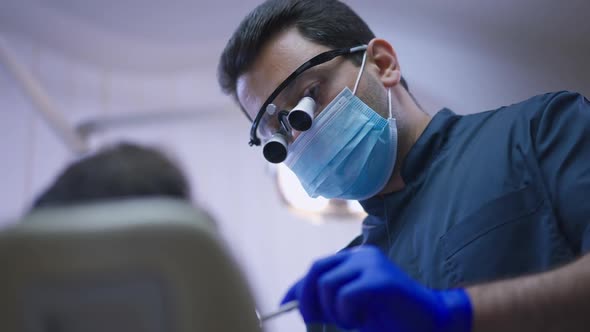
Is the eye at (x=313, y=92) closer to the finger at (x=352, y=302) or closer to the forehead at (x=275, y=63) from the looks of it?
the forehead at (x=275, y=63)

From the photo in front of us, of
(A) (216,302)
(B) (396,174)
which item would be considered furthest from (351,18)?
(A) (216,302)

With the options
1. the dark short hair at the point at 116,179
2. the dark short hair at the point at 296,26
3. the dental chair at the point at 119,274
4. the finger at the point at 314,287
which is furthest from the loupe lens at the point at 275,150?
the dental chair at the point at 119,274

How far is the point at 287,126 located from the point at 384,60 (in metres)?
0.35

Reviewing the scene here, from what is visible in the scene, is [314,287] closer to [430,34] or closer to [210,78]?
[430,34]

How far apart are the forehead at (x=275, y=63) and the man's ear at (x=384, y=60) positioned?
0.13 metres

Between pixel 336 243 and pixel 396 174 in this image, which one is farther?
pixel 336 243

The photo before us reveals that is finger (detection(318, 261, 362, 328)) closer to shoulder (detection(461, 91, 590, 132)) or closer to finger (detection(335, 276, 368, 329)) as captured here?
finger (detection(335, 276, 368, 329))

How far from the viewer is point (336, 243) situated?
115 inches

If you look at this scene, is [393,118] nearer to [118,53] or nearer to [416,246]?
[416,246]

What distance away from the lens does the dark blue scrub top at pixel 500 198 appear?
1.03 m

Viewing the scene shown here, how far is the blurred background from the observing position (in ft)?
8.05

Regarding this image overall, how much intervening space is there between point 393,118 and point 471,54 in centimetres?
141

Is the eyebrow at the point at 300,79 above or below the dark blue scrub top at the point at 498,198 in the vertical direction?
above

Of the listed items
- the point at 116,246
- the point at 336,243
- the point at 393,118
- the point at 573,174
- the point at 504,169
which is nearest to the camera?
the point at 116,246
